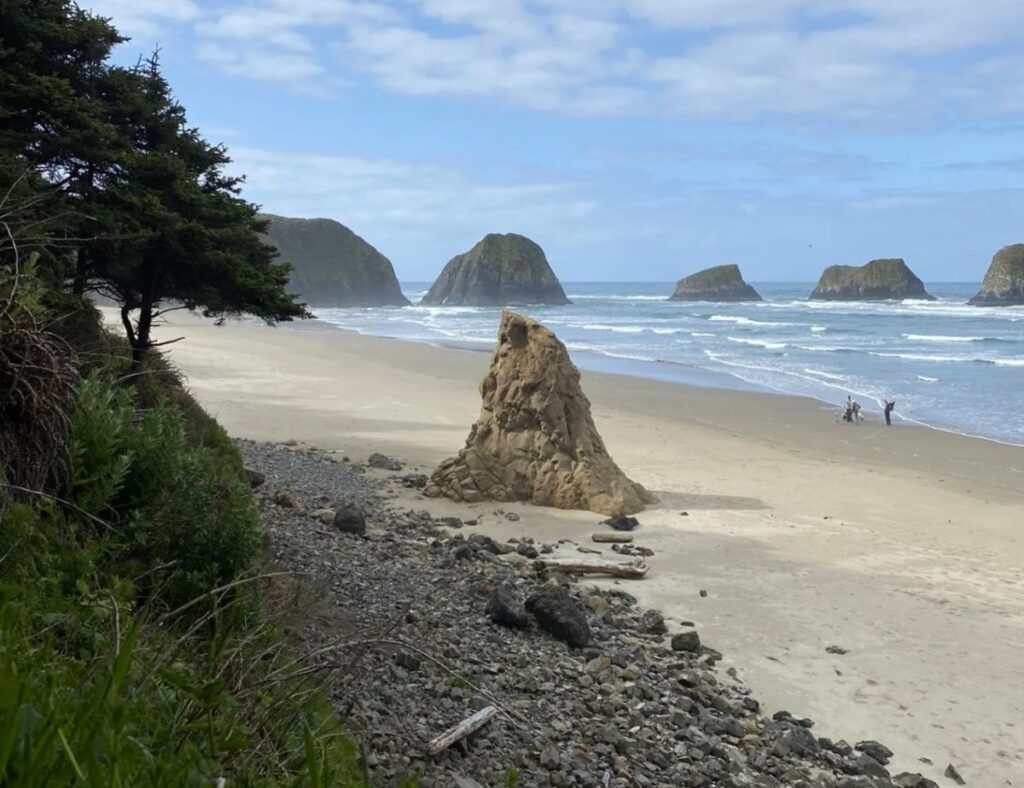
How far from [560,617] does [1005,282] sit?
92.7m

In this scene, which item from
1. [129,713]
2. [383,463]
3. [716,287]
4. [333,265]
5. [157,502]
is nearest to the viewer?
[129,713]

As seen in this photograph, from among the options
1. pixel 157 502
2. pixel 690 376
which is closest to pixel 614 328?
pixel 690 376

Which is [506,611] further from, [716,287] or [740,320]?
[716,287]

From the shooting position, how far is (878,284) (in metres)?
107

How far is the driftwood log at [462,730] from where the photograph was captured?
16.8 feet

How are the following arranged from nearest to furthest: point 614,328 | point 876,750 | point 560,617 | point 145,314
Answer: point 876,750
point 560,617
point 145,314
point 614,328

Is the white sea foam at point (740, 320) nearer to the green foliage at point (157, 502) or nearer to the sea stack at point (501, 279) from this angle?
the sea stack at point (501, 279)

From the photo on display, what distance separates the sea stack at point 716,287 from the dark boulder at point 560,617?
111351 millimetres

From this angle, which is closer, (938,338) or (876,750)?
(876,750)

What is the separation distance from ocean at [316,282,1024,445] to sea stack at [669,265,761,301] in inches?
1650

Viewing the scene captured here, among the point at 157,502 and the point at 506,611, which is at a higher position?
the point at 157,502

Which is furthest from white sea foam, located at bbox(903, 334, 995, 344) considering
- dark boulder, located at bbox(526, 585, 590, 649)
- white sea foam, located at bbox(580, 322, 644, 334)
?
dark boulder, located at bbox(526, 585, 590, 649)

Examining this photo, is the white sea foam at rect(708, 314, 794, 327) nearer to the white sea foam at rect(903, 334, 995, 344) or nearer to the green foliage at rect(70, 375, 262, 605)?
the white sea foam at rect(903, 334, 995, 344)

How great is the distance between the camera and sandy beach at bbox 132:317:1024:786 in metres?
7.71
